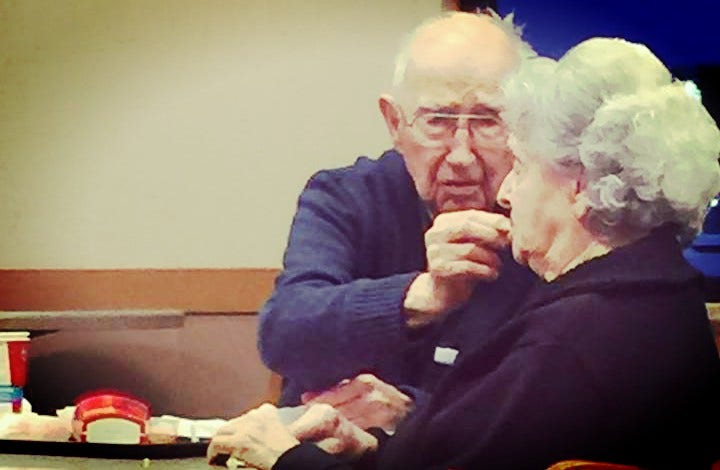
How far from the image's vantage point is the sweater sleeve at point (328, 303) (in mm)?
1854

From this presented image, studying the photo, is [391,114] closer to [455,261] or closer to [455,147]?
[455,147]

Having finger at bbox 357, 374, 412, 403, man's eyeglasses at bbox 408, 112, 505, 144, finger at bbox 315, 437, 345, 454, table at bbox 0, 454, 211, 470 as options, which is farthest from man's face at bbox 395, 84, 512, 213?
table at bbox 0, 454, 211, 470

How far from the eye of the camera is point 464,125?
1830 millimetres

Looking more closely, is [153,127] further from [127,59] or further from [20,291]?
[20,291]

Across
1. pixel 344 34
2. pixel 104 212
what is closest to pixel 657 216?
pixel 344 34

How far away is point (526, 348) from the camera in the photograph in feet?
5.76

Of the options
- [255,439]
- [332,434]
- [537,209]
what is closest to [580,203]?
[537,209]

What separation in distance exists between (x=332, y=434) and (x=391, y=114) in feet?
1.78

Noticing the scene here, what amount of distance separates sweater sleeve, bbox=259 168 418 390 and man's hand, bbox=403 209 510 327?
28 millimetres

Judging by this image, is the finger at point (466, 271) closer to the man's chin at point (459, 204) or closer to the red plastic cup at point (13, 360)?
the man's chin at point (459, 204)

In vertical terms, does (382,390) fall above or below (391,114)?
below

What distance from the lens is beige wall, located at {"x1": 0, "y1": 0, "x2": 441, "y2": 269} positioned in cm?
193

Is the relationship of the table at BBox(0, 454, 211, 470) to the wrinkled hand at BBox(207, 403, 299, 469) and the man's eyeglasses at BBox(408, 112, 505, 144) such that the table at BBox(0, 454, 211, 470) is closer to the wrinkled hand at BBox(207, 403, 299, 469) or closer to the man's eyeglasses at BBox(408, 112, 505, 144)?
the wrinkled hand at BBox(207, 403, 299, 469)

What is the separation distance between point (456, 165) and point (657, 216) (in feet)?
1.09
